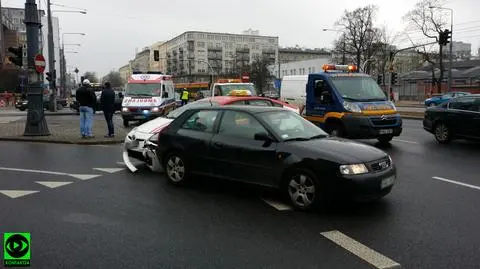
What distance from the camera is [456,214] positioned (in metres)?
6.07

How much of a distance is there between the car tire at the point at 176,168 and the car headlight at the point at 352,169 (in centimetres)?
281

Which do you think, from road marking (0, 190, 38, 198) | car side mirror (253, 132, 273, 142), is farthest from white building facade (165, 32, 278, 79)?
car side mirror (253, 132, 273, 142)

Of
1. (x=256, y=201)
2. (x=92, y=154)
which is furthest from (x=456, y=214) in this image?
(x=92, y=154)

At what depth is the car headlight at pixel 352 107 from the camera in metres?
12.5

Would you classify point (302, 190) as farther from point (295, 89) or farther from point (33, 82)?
point (295, 89)

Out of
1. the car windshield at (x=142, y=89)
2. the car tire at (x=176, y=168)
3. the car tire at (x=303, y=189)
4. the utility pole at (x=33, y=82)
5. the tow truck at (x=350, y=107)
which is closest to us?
the car tire at (x=303, y=189)

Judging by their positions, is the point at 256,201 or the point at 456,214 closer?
the point at 456,214

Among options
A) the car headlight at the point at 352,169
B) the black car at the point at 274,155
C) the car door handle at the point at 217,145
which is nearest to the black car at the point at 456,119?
the black car at the point at 274,155

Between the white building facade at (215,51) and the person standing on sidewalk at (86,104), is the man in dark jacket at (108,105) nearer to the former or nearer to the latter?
the person standing on sidewalk at (86,104)

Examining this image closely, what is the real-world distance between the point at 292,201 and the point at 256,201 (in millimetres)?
663

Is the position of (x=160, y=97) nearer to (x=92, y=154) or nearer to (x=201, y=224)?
(x=92, y=154)

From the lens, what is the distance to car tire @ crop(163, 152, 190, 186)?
7756 millimetres

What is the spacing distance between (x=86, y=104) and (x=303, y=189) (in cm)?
1033

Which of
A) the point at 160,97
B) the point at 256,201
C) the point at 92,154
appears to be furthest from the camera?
the point at 160,97
